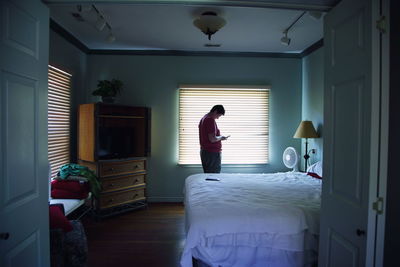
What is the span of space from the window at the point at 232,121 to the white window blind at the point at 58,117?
1753 millimetres

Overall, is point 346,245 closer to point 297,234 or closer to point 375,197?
point 375,197

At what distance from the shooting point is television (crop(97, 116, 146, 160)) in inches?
151

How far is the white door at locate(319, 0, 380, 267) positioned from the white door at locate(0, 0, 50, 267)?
1.64m

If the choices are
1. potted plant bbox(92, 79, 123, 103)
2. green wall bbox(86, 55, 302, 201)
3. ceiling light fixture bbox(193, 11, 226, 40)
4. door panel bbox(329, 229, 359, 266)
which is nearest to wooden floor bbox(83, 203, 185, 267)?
green wall bbox(86, 55, 302, 201)

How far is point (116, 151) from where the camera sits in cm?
402

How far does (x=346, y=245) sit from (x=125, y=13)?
10.0 ft

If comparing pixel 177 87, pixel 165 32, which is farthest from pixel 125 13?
pixel 177 87

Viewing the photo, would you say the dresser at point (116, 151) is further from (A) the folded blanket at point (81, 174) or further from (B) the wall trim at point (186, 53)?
(B) the wall trim at point (186, 53)

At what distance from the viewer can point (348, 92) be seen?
4.49 ft

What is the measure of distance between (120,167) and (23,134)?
2.58m

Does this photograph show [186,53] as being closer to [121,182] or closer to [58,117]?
[58,117]

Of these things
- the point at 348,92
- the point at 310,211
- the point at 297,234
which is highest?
the point at 348,92

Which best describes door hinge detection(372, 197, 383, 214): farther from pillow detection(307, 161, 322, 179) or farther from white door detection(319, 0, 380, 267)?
pillow detection(307, 161, 322, 179)

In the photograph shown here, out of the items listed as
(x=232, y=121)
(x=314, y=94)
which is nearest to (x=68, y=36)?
(x=232, y=121)
